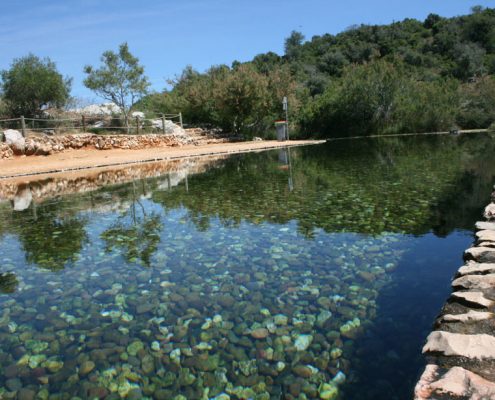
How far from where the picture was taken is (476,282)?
322 cm

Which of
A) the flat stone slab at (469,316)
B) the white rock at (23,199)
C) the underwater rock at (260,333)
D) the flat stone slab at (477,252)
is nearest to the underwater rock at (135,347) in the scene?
the underwater rock at (260,333)

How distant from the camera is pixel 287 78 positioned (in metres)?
28.1

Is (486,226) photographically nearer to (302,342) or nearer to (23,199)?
(302,342)

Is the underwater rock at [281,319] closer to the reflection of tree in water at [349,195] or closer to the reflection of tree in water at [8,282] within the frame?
the reflection of tree in water at [349,195]

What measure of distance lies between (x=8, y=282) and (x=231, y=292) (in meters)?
2.46

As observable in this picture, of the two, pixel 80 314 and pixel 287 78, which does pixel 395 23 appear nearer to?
pixel 287 78

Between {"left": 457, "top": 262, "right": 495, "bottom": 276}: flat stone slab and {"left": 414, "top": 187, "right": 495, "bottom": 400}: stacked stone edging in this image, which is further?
{"left": 457, "top": 262, "right": 495, "bottom": 276}: flat stone slab

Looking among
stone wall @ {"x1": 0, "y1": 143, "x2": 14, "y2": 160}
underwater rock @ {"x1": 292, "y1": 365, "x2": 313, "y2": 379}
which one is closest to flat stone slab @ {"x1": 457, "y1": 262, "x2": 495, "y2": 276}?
underwater rock @ {"x1": 292, "y1": 365, "x2": 313, "y2": 379}

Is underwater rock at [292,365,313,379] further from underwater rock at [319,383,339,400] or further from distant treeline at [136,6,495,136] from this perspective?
distant treeline at [136,6,495,136]

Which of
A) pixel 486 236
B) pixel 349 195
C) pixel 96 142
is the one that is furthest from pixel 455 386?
pixel 96 142

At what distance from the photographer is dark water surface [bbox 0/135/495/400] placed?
2.74 metres

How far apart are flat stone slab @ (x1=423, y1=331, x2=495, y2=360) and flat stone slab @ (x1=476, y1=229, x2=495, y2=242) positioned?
195 cm

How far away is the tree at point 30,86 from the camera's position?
74.5 feet

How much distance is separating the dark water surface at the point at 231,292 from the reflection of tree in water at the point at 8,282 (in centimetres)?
3
